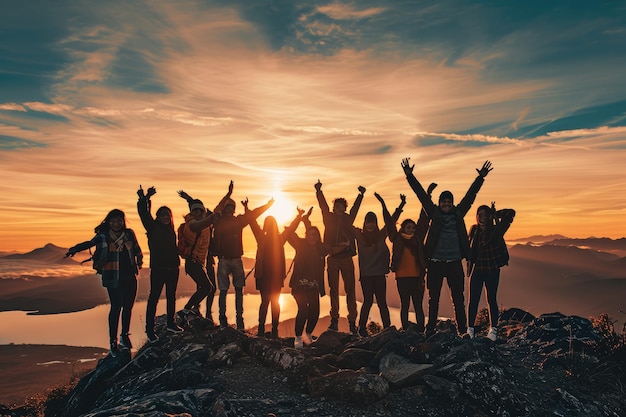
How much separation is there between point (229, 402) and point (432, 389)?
10.6ft

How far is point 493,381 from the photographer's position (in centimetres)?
695

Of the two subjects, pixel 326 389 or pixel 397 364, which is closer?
pixel 326 389

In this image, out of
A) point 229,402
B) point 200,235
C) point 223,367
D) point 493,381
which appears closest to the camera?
point 229,402

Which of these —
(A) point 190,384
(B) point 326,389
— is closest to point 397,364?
(B) point 326,389

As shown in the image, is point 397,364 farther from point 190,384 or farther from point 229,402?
point 190,384

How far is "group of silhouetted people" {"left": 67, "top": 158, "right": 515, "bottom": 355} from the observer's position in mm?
8906

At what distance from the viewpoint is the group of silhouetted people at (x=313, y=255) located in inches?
351

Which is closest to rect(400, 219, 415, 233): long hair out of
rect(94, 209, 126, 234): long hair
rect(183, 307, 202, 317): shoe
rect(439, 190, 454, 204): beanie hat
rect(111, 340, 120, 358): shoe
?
rect(439, 190, 454, 204): beanie hat

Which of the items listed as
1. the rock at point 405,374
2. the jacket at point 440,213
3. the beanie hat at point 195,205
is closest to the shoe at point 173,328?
the beanie hat at point 195,205

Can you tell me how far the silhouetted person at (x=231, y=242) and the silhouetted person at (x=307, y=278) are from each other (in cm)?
107

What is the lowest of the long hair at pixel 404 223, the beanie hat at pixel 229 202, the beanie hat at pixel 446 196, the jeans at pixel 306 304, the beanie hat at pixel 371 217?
the jeans at pixel 306 304

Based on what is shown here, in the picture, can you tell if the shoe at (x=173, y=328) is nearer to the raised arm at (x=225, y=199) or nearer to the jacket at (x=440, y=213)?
the raised arm at (x=225, y=199)

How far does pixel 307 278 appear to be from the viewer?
9031mm

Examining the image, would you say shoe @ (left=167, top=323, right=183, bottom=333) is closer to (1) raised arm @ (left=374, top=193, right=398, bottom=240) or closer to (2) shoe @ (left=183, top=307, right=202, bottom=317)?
(2) shoe @ (left=183, top=307, right=202, bottom=317)
